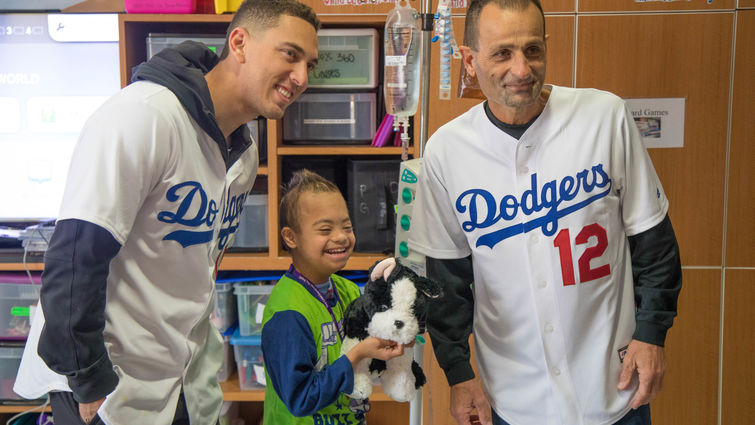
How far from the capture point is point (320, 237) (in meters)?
1.50

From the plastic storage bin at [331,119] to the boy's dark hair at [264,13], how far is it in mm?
1036

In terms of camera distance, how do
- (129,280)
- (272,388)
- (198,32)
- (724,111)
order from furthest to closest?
(198,32) → (724,111) → (272,388) → (129,280)

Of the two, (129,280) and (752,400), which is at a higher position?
(129,280)

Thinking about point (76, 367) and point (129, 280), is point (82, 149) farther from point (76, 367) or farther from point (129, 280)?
point (76, 367)

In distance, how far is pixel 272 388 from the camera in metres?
1.54

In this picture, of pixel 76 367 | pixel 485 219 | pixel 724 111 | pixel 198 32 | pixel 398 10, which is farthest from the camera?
pixel 198 32

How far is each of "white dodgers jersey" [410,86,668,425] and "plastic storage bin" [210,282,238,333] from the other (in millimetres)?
1357

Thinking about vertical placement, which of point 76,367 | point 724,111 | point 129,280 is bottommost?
point 76,367

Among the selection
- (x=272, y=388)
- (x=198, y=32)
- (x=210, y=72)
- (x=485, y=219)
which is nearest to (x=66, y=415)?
(x=272, y=388)

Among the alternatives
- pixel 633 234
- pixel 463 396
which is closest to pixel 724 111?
pixel 633 234

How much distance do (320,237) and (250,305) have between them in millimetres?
1044

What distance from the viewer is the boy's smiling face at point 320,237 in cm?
150

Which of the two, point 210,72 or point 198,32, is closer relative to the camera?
point 210,72

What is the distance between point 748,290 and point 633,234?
129 cm
